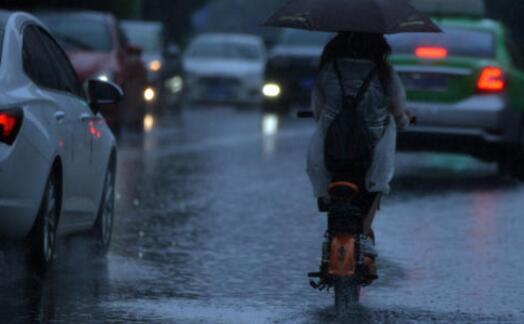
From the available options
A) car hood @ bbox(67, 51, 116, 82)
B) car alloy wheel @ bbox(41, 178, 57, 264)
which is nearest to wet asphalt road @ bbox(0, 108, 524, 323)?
car alloy wheel @ bbox(41, 178, 57, 264)

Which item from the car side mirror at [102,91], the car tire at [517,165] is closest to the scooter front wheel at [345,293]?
the car side mirror at [102,91]

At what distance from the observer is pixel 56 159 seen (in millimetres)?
10336

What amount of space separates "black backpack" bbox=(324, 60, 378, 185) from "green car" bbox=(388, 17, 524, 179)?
8593mm

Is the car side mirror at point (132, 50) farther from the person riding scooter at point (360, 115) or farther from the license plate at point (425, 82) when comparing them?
the person riding scooter at point (360, 115)

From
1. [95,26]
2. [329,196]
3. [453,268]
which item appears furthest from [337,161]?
[95,26]

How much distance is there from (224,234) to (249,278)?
8.09ft

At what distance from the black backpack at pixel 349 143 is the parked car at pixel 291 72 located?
23316 mm

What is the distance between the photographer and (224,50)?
41.6 m

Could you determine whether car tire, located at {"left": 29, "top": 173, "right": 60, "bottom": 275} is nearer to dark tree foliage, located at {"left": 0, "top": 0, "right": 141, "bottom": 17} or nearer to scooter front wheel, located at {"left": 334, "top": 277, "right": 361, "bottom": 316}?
scooter front wheel, located at {"left": 334, "top": 277, "right": 361, "bottom": 316}

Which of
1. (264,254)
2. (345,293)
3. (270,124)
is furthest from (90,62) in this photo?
(345,293)

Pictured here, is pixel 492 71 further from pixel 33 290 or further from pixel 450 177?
pixel 33 290

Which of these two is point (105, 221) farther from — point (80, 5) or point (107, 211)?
point (80, 5)

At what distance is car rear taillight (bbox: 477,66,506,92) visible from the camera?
18188mm

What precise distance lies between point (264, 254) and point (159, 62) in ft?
69.5
